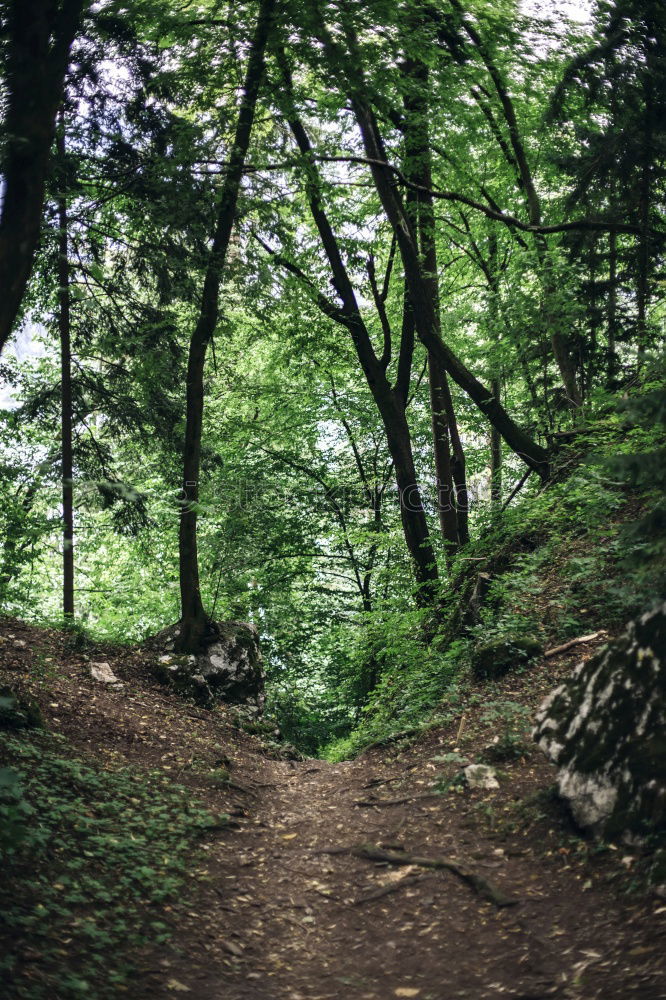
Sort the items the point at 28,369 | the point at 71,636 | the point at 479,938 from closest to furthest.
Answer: the point at 479,938 < the point at 71,636 < the point at 28,369

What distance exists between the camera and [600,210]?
10.0 meters

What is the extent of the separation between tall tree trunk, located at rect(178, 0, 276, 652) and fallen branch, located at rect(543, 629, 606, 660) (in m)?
4.31

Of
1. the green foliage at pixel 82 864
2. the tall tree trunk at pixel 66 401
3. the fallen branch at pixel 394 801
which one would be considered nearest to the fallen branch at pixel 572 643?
Answer: the fallen branch at pixel 394 801

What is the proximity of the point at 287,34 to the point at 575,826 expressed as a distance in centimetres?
902

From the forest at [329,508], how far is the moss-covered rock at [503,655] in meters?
0.03

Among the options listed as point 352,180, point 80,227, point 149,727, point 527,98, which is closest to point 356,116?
point 352,180

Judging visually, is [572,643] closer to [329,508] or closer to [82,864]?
[82,864]

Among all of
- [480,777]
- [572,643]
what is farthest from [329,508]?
[480,777]

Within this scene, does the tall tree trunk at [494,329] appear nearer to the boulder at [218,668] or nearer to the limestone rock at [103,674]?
the boulder at [218,668]

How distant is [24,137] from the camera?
3.63m

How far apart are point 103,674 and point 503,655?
5178 mm

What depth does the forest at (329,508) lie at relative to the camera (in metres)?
3.75

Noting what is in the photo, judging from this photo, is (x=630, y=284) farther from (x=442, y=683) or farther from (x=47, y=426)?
(x=47, y=426)

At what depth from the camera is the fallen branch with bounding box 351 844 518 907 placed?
13.2 feet
